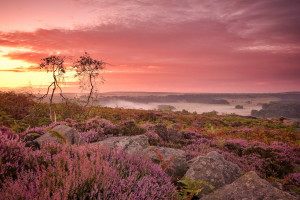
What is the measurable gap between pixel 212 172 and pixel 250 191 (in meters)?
1.20

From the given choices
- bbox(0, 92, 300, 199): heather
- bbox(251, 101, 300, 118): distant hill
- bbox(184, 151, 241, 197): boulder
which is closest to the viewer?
bbox(0, 92, 300, 199): heather

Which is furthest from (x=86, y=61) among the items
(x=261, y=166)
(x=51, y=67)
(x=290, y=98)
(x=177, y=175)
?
(x=290, y=98)

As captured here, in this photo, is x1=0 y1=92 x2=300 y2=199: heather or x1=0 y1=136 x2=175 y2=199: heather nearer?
x1=0 y1=136 x2=175 y2=199: heather

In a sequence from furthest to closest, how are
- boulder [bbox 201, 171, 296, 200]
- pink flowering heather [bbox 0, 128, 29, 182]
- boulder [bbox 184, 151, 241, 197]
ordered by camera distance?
boulder [bbox 184, 151, 241, 197]
boulder [bbox 201, 171, 296, 200]
pink flowering heather [bbox 0, 128, 29, 182]

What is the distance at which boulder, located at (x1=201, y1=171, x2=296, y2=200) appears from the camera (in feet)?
11.1

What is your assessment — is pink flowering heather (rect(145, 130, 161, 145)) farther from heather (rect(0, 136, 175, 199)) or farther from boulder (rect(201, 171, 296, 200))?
boulder (rect(201, 171, 296, 200))

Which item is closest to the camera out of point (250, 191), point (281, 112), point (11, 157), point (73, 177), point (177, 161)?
point (73, 177)

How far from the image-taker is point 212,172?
15.6 feet

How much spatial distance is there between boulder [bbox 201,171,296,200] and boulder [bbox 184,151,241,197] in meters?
0.57

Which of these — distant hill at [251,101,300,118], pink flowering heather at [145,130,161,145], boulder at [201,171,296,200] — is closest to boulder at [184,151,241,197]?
boulder at [201,171,296,200]

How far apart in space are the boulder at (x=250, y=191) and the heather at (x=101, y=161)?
962mm

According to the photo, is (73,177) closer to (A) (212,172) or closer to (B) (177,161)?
(A) (212,172)

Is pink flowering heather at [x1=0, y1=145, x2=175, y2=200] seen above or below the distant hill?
above

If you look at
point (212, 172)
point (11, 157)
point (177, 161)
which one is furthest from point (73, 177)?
point (177, 161)
